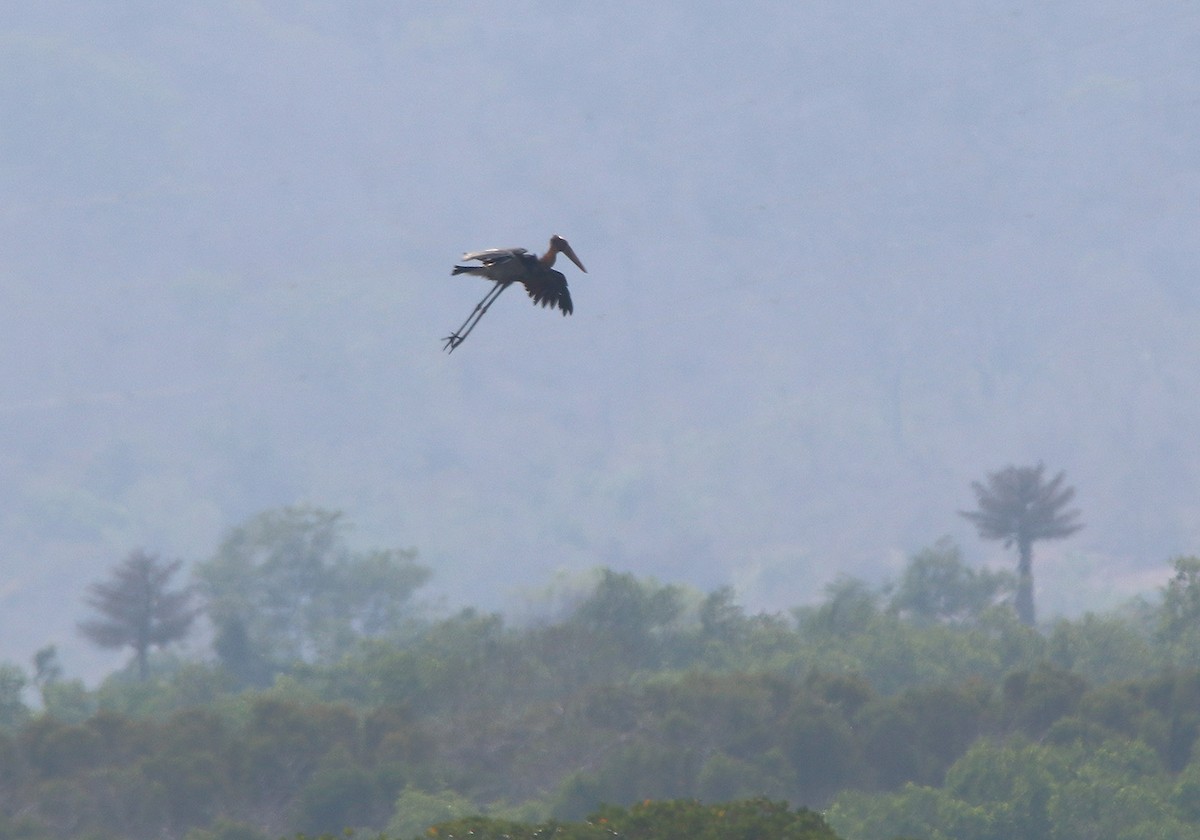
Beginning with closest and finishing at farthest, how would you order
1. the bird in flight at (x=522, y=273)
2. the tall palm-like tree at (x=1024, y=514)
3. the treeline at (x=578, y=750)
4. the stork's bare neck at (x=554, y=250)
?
the bird in flight at (x=522, y=273) → the stork's bare neck at (x=554, y=250) → the treeline at (x=578, y=750) → the tall palm-like tree at (x=1024, y=514)

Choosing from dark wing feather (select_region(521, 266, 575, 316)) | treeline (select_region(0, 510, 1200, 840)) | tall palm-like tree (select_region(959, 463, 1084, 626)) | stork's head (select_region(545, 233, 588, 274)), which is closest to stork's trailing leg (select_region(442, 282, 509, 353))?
dark wing feather (select_region(521, 266, 575, 316))

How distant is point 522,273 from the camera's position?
19.9 meters

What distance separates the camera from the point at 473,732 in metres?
66.1

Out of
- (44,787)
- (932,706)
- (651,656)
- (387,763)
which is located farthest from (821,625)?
(44,787)

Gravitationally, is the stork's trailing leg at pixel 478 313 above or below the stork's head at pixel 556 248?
below

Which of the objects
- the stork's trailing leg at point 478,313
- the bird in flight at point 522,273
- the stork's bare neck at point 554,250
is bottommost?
the stork's trailing leg at point 478,313

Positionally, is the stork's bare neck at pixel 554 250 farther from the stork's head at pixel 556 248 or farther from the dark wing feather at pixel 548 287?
the dark wing feather at pixel 548 287

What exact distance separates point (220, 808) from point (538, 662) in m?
25.5

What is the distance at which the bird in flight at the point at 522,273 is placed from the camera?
1892 centimetres

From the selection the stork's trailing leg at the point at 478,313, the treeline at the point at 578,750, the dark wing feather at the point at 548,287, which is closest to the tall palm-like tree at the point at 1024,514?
the treeline at the point at 578,750

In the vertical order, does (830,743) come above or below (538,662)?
below

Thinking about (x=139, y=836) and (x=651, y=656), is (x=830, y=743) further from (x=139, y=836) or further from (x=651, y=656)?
(x=651, y=656)

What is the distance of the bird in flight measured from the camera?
1892 cm

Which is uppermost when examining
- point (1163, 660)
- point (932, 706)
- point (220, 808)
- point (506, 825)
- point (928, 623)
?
point (928, 623)
